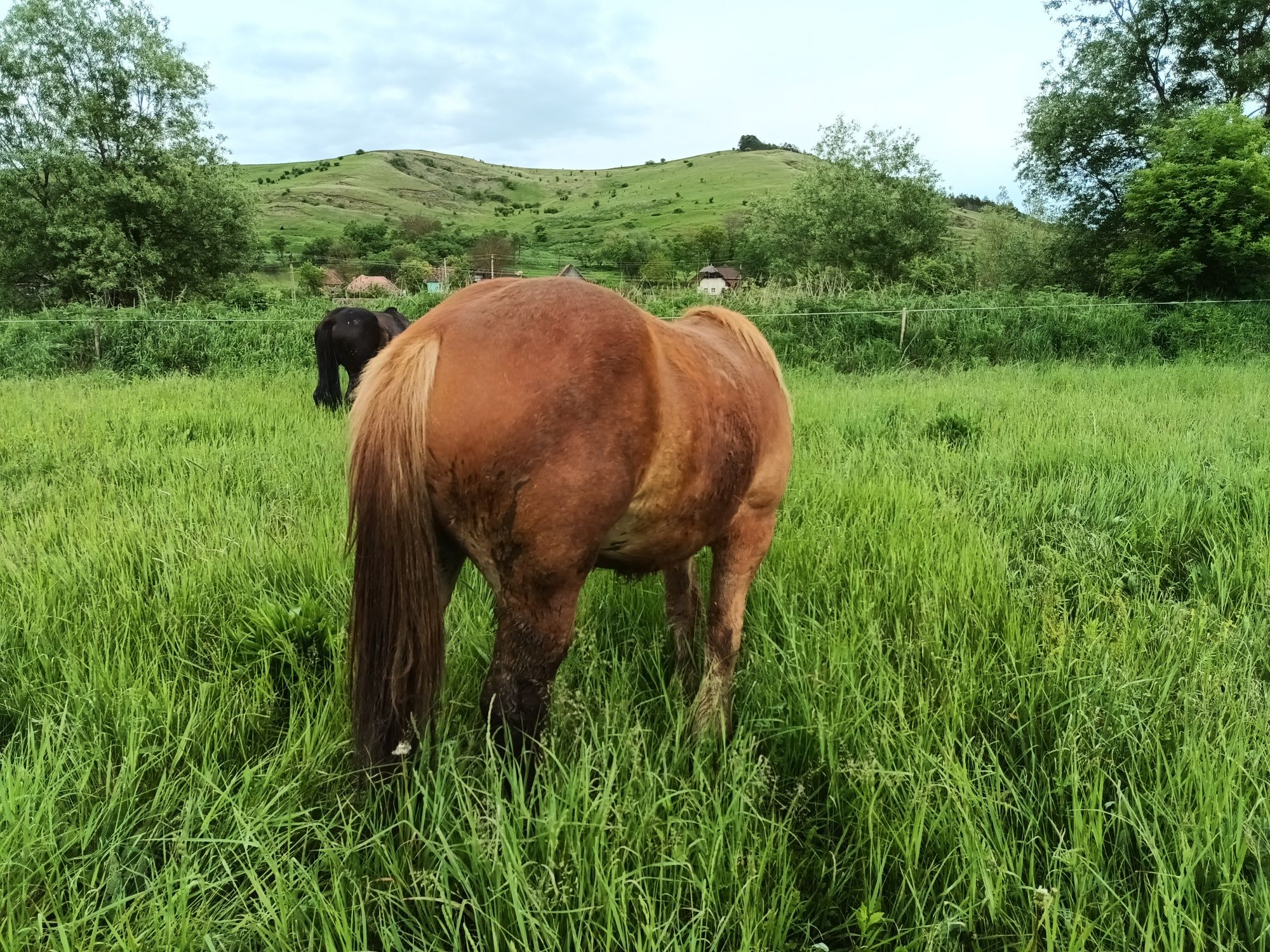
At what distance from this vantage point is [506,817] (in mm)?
1419

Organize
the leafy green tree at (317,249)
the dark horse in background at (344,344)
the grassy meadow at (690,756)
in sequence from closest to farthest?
the grassy meadow at (690,756) → the dark horse in background at (344,344) → the leafy green tree at (317,249)

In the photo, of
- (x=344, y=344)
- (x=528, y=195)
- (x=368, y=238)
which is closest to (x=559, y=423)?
(x=344, y=344)

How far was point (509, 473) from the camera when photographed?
4.86ft

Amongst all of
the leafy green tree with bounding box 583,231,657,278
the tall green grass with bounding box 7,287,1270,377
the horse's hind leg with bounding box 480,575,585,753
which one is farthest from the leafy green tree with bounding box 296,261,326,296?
the horse's hind leg with bounding box 480,575,585,753

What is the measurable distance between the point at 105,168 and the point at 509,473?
31.1 meters

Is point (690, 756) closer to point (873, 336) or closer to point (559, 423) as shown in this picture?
point (559, 423)

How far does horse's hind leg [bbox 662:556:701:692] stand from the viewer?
2.42m

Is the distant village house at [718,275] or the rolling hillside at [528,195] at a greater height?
the rolling hillside at [528,195]

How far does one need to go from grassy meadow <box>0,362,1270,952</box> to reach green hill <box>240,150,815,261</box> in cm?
6417

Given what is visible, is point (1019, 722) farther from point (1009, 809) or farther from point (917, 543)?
point (917, 543)

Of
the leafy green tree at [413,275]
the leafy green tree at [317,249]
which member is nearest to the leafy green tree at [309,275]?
the leafy green tree at [413,275]

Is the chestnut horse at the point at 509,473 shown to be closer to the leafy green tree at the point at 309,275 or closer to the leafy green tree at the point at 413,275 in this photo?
the leafy green tree at the point at 413,275

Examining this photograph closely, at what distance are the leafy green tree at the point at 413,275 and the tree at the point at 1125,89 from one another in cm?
2704

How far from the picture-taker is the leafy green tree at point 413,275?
33.2 meters
